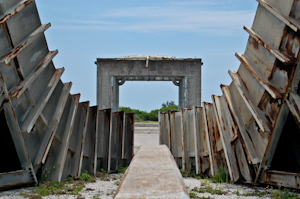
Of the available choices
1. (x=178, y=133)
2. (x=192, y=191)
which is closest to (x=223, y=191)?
(x=192, y=191)

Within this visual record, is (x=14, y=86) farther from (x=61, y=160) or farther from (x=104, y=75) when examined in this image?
(x=104, y=75)

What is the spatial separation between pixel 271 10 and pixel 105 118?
16.1 feet

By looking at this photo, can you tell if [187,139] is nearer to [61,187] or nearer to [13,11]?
[61,187]

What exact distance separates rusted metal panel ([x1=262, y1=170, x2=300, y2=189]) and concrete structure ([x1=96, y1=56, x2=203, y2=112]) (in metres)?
14.9

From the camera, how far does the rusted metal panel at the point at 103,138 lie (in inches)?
353

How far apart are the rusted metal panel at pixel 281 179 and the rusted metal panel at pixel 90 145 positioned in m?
3.90

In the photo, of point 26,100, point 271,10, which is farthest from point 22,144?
point 271,10

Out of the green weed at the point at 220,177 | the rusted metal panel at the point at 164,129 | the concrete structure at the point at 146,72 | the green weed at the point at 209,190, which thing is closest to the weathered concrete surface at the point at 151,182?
the green weed at the point at 209,190

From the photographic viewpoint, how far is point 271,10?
6047 mm

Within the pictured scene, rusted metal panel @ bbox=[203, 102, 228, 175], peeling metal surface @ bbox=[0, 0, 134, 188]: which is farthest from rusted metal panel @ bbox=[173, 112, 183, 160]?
peeling metal surface @ bbox=[0, 0, 134, 188]

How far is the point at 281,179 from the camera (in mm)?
6020

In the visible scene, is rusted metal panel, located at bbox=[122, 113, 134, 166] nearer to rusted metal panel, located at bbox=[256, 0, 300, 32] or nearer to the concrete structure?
rusted metal panel, located at bbox=[256, 0, 300, 32]

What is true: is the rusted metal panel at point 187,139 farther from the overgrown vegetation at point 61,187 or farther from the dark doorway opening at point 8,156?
the dark doorway opening at point 8,156

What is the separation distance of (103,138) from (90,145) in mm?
645
